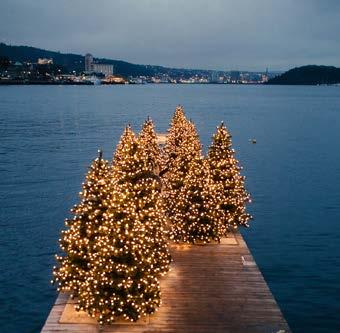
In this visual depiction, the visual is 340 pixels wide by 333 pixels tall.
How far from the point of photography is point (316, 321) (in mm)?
24062

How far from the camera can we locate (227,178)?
29656 millimetres

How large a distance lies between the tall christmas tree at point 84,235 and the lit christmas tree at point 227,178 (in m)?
10.4

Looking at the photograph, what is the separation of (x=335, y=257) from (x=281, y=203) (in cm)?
1389

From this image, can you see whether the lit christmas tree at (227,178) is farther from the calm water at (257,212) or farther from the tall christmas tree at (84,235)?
the tall christmas tree at (84,235)

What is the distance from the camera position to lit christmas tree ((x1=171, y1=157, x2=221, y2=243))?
2650 cm

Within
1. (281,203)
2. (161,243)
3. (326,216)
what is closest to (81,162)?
(281,203)

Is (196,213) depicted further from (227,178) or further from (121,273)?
(121,273)

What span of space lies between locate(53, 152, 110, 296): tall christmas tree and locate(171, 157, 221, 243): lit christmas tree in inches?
283

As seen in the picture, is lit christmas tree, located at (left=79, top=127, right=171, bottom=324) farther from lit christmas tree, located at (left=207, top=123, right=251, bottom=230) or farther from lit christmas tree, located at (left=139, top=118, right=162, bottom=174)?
lit christmas tree, located at (left=139, top=118, right=162, bottom=174)

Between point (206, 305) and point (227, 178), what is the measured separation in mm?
11135

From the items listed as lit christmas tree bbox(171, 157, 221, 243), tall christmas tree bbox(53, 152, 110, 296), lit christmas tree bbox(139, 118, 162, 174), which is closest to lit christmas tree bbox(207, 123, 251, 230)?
lit christmas tree bbox(171, 157, 221, 243)

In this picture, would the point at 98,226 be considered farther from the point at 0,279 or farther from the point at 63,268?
the point at 0,279

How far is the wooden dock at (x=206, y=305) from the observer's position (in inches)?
706

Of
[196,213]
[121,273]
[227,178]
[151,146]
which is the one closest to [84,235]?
[121,273]
